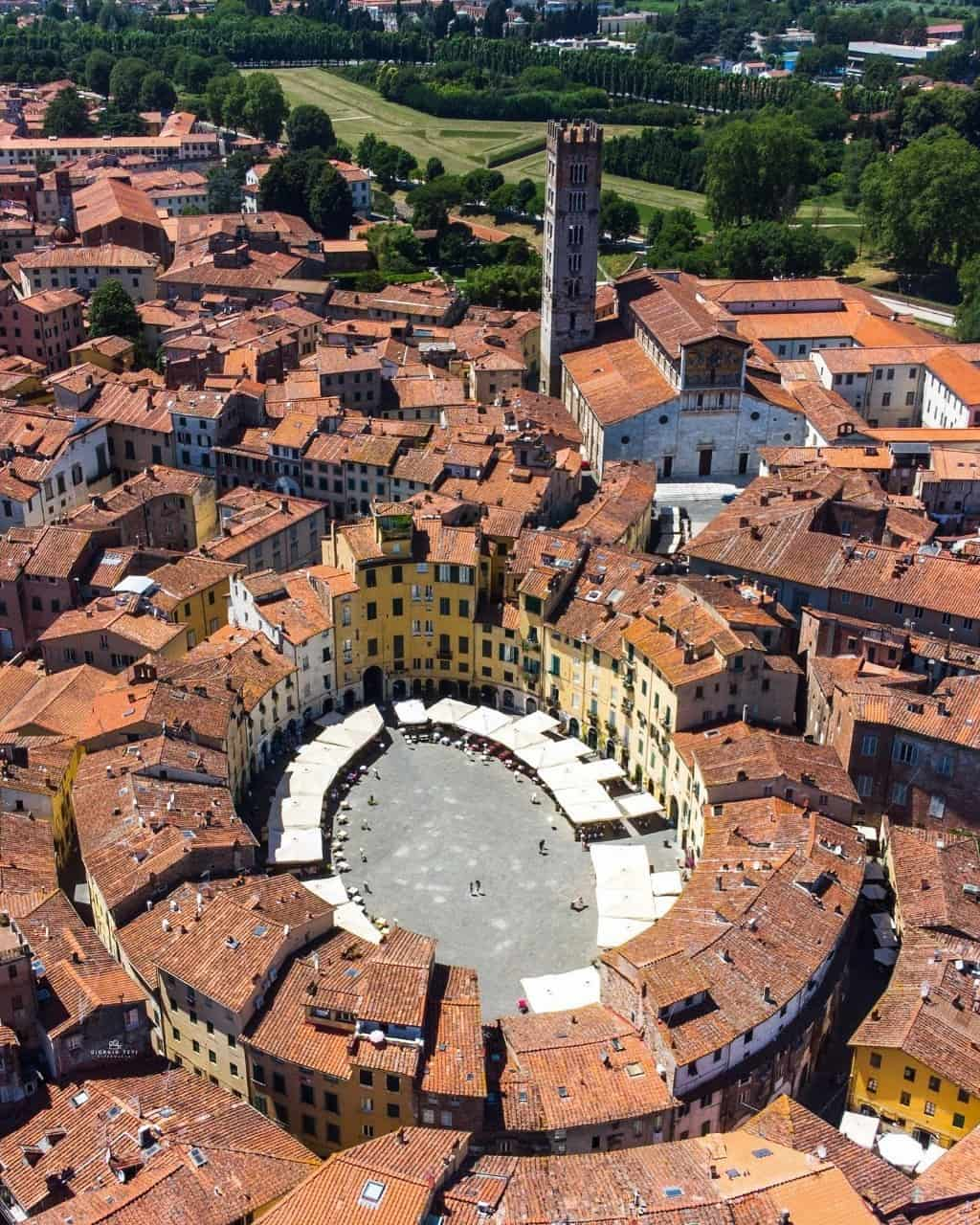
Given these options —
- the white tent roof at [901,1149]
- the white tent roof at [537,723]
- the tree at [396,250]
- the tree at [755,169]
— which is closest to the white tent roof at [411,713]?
the white tent roof at [537,723]

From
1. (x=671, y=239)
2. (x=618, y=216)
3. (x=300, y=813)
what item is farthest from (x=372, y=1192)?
(x=618, y=216)

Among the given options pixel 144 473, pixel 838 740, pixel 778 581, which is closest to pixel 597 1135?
pixel 838 740

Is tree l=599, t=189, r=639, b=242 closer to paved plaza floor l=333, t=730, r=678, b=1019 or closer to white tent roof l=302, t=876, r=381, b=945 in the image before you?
paved plaza floor l=333, t=730, r=678, b=1019

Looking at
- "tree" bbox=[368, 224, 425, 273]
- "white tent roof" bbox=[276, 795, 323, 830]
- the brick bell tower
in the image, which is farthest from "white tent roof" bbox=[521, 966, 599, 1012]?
"tree" bbox=[368, 224, 425, 273]

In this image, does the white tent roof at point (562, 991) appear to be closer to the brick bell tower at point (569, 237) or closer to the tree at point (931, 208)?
the brick bell tower at point (569, 237)

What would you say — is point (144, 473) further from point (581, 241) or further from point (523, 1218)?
point (523, 1218)
